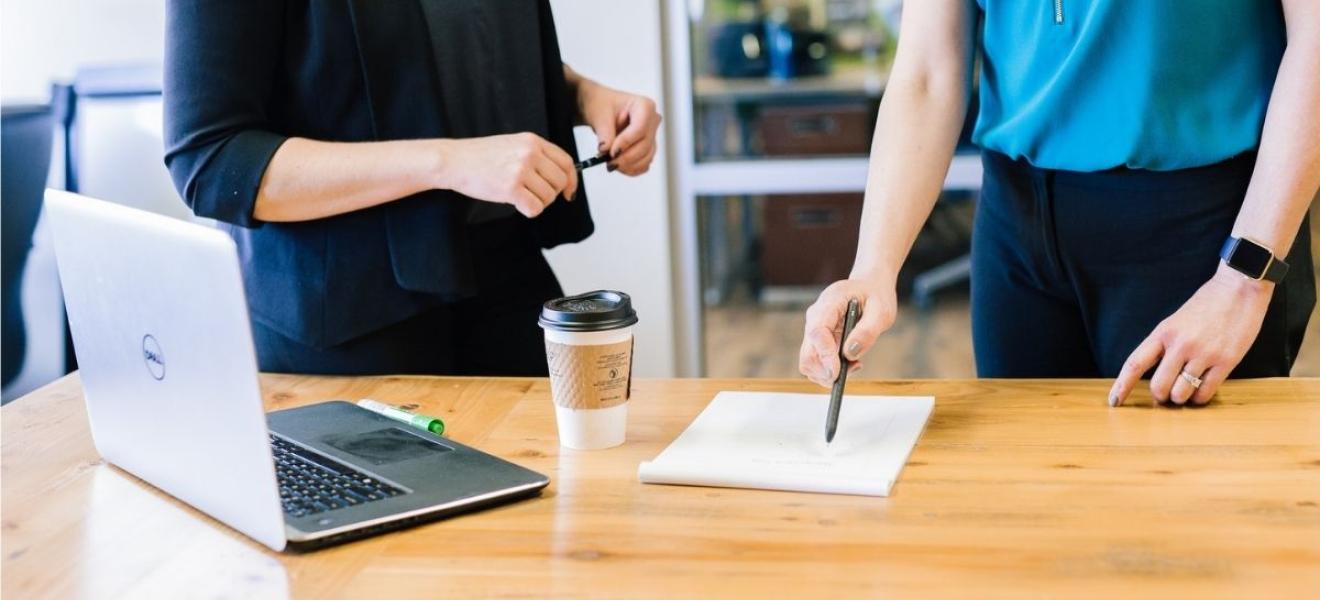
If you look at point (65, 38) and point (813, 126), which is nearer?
point (65, 38)

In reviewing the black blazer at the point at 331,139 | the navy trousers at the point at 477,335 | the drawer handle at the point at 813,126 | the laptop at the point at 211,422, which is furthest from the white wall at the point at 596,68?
the laptop at the point at 211,422

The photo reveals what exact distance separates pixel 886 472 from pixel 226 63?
834 millimetres

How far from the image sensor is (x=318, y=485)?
1.17 m

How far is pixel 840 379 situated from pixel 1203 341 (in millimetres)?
370

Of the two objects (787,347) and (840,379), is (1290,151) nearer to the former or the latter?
(840,379)

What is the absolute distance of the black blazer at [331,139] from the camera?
149cm

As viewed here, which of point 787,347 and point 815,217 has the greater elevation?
point 815,217

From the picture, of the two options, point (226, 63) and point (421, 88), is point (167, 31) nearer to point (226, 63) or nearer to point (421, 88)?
point (226, 63)

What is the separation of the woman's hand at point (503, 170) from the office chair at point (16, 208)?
1.60 metres

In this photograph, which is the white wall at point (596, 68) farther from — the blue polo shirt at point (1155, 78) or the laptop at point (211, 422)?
the laptop at point (211, 422)

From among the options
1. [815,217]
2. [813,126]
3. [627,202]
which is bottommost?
[815,217]

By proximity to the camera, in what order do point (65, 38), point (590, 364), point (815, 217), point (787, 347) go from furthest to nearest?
1. point (787, 347)
2. point (815, 217)
3. point (65, 38)
4. point (590, 364)

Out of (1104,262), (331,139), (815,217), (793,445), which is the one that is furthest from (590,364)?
(815,217)

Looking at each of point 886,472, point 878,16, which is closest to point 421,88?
point 886,472
